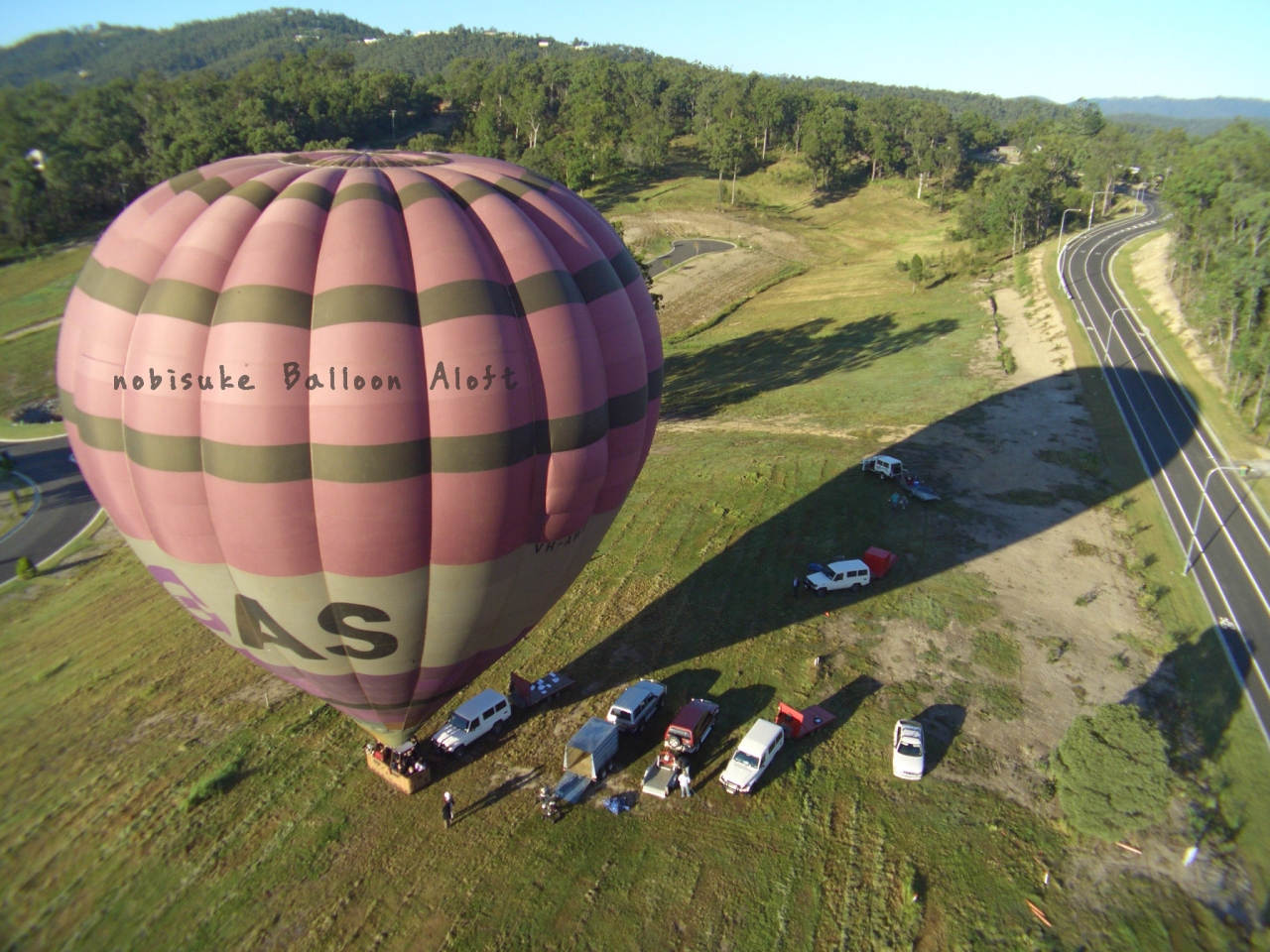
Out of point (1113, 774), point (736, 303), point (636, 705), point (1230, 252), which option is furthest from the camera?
point (736, 303)

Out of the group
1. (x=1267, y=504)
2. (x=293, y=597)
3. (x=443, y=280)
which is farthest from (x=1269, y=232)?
(x=293, y=597)

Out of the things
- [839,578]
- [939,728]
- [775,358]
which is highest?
[839,578]

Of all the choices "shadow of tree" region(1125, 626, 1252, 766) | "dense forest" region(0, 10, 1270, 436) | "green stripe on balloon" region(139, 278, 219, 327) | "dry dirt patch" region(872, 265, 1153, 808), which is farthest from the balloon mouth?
"dense forest" region(0, 10, 1270, 436)

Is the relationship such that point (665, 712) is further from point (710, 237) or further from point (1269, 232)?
point (710, 237)

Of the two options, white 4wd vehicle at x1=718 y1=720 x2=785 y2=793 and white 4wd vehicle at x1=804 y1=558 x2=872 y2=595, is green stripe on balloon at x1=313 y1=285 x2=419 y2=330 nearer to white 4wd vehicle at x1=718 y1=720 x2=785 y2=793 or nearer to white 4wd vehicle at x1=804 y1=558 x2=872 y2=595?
white 4wd vehicle at x1=718 y1=720 x2=785 y2=793

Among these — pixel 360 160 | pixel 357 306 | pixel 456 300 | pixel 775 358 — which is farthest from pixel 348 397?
pixel 775 358

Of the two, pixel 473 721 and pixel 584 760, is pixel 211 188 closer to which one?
pixel 473 721

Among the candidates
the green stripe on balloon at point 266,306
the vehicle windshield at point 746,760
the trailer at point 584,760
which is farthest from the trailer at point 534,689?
the green stripe on balloon at point 266,306
